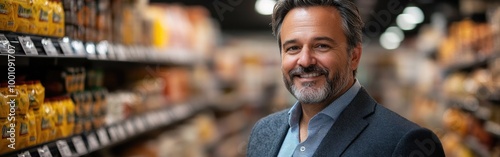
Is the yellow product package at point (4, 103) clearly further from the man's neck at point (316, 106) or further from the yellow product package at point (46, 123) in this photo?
the man's neck at point (316, 106)

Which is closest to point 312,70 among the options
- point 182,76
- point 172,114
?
point 172,114

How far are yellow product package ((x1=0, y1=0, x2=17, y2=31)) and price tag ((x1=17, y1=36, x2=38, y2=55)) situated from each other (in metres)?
0.05

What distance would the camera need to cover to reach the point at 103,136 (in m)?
3.26

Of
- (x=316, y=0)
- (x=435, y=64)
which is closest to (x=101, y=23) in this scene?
(x=316, y=0)

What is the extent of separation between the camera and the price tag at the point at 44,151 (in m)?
2.37

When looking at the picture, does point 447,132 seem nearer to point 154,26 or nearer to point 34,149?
point 154,26

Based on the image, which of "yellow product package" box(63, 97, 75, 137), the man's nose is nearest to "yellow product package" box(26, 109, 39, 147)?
"yellow product package" box(63, 97, 75, 137)

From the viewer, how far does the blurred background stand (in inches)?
96.1

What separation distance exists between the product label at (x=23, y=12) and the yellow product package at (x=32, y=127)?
33cm

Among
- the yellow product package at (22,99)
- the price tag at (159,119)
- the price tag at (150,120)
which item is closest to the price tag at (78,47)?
the yellow product package at (22,99)

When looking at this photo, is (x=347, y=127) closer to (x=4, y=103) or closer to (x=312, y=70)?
(x=312, y=70)

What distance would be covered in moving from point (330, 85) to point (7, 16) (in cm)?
101

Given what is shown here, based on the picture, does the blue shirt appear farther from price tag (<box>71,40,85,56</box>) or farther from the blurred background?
price tag (<box>71,40,85,56</box>)

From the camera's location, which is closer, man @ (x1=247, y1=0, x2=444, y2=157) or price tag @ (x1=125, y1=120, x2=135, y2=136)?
man @ (x1=247, y1=0, x2=444, y2=157)
